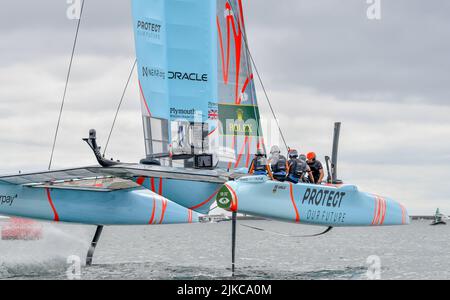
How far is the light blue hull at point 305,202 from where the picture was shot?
13.7 metres

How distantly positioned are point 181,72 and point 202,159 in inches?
74.7

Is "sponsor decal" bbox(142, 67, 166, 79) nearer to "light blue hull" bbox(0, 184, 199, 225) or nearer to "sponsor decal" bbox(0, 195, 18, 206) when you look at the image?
"light blue hull" bbox(0, 184, 199, 225)

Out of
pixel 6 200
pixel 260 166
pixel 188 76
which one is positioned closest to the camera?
pixel 6 200

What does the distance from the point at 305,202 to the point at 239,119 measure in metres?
5.74

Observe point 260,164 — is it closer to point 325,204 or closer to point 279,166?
point 279,166

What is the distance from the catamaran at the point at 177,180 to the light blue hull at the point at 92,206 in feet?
0.06

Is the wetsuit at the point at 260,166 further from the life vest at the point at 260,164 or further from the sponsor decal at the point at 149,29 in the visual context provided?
the sponsor decal at the point at 149,29

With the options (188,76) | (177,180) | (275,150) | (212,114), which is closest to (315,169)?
(275,150)

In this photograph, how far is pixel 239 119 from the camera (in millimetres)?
19625

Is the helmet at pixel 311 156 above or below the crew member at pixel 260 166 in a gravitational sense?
above

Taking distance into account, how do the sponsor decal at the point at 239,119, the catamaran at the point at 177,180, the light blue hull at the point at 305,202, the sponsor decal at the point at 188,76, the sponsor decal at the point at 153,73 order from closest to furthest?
the light blue hull at the point at 305,202 → the catamaran at the point at 177,180 → the sponsor decal at the point at 153,73 → the sponsor decal at the point at 188,76 → the sponsor decal at the point at 239,119

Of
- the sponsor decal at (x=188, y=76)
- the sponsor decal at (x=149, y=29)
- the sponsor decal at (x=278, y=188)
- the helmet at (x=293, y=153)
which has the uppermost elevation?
the sponsor decal at (x=149, y=29)

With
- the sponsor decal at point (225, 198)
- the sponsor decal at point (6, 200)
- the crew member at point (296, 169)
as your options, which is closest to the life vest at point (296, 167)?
the crew member at point (296, 169)
